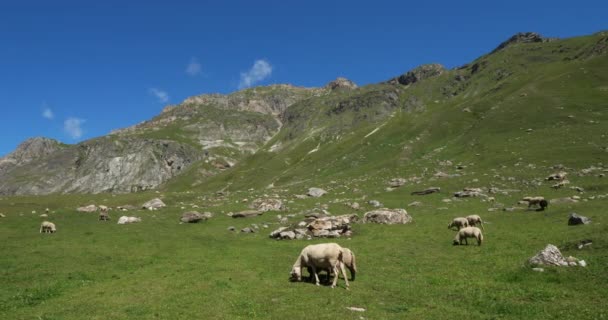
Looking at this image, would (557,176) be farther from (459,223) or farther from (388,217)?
(388,217)

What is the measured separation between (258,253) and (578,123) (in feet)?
305

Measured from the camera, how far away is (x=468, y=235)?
3512 centimetres

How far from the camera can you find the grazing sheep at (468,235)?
113 ft

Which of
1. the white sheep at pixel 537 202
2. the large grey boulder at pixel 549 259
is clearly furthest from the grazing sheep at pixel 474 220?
the large grey boulder at pixel 549 259

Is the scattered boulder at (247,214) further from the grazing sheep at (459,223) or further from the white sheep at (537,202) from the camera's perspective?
the white sheep at (537,202)

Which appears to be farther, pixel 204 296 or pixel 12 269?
pixel 12 269

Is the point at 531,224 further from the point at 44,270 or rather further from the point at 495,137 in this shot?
the point at 495,137

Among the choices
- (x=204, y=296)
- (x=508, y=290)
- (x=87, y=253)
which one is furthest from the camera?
(x=87, y=253)

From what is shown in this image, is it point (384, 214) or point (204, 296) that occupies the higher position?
point (384, 214)

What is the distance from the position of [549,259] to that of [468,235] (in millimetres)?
12163

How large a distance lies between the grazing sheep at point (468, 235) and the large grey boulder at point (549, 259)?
10.8 m

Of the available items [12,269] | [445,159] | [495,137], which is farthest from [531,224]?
[495,137]

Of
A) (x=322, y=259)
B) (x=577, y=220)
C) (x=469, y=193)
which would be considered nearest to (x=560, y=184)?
(x=469, y=193)

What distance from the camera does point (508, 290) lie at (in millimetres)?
20203
